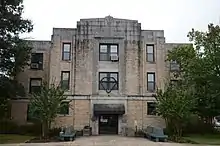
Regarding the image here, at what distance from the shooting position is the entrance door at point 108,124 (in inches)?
1501

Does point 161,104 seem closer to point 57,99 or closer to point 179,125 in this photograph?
point 179,125

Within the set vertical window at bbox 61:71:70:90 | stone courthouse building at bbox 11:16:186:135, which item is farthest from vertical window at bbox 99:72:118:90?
vertical window at bbox 61:71:70:90

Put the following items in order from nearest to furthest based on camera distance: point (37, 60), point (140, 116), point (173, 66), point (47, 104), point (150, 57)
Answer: point (47, 104)
point (140, 116)
point (150, 57)
point (173, 66)
point (37, 60)

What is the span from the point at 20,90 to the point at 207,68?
1975cm

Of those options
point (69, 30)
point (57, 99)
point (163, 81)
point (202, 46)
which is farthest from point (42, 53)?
point (202, 46)

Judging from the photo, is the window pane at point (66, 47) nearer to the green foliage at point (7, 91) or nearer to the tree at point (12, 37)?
the tree at point (12, 37)

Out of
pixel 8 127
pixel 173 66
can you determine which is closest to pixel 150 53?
pixel 173 66

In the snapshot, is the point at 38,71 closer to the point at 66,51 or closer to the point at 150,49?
the point at 66,51

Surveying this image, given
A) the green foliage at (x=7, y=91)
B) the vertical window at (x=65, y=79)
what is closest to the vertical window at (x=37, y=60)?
the vertical window at (x=65, y=79)

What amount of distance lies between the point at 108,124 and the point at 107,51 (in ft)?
26.9

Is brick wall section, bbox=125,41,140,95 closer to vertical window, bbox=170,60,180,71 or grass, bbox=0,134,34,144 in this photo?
vertical window, bbox=170,60,180,71

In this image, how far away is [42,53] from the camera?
41.3 m

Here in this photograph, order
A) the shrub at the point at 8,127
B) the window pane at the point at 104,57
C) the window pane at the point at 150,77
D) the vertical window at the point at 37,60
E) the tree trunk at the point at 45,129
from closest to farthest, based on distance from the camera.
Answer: the tree trunk at the point at 45,129 → the shrub at the point at 8,127 → the window pane at the point at 104,57 → the window pane at the point at 150,77 → the vertical window at the point at 37,60

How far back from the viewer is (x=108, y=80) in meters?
38.8
